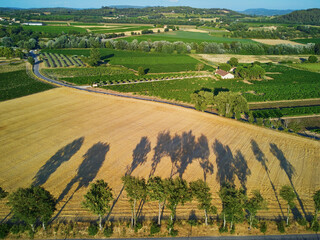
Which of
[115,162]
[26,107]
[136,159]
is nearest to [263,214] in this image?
[136,159]

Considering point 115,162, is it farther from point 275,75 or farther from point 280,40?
point 280,40

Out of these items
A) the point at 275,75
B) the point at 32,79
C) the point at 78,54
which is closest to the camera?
the point at 32,79

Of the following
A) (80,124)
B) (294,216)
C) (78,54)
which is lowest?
(294,216)

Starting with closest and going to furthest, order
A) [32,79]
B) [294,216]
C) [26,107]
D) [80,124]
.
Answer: [294,216] < [80,124] < [26,107] < [32,79]

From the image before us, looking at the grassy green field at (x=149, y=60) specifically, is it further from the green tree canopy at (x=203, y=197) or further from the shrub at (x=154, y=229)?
the shrub at (x=154, y=229)

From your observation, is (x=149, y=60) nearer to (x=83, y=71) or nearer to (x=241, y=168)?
(x=83, y=71)

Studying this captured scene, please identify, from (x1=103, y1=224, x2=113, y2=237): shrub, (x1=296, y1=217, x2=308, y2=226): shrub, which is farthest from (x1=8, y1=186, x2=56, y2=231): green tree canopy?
(x1=296, y1=217, x2=308, y2=226): shrub

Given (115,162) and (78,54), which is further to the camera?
(78,54)
